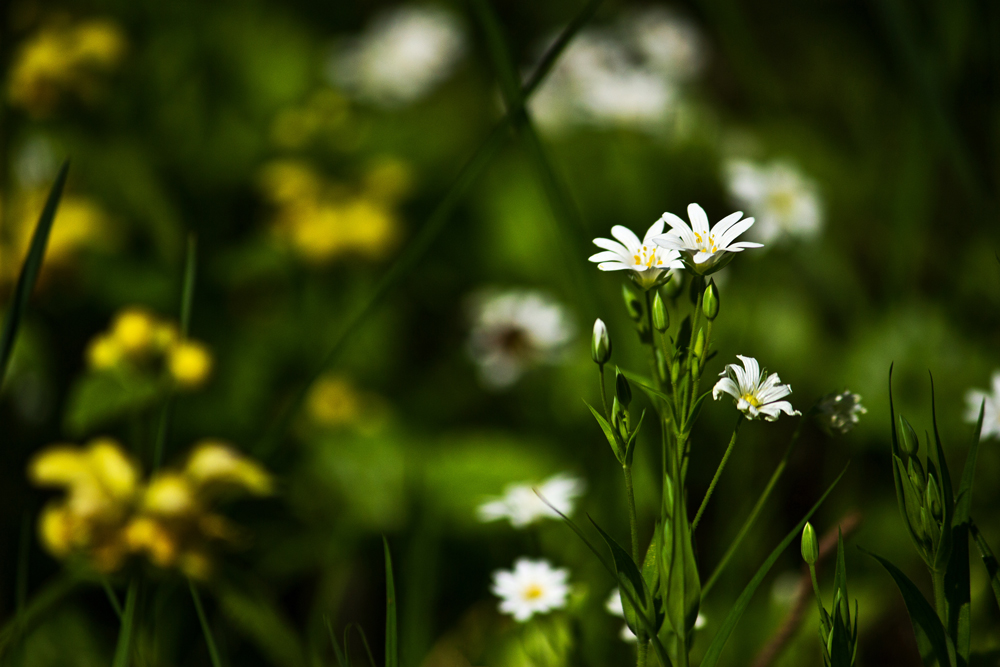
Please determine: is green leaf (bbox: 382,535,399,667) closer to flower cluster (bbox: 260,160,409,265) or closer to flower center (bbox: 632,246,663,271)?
flower center (bbox: 632,246,663,271)

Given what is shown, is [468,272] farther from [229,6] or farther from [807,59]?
[807,59]

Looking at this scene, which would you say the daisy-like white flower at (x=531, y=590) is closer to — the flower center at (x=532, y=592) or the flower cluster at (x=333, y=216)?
the flower center at (x=532, y=592)

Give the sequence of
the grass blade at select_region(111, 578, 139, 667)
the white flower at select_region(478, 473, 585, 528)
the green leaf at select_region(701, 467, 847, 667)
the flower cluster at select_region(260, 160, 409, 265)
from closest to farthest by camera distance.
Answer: the green leaf at select_region(701, 467, 847, 667) < the grass blade at select_region(111, 578, 139, 667) < the white flower at select_region(478, 473, 585, 528) < the flower cluster at select_region(260, 160, 409, 265)

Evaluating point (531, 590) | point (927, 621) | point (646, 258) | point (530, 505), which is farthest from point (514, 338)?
point (927, 621)

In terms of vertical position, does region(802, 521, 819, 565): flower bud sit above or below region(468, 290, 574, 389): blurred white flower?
above

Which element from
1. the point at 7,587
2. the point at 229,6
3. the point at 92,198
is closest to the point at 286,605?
the point at 7,587

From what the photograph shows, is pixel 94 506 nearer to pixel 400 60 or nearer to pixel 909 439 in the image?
pixel 909 439

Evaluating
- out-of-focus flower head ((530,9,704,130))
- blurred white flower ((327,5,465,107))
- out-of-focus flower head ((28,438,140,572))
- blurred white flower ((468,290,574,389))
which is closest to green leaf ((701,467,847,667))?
out-of-focus flower head ((28,438,140,572))
